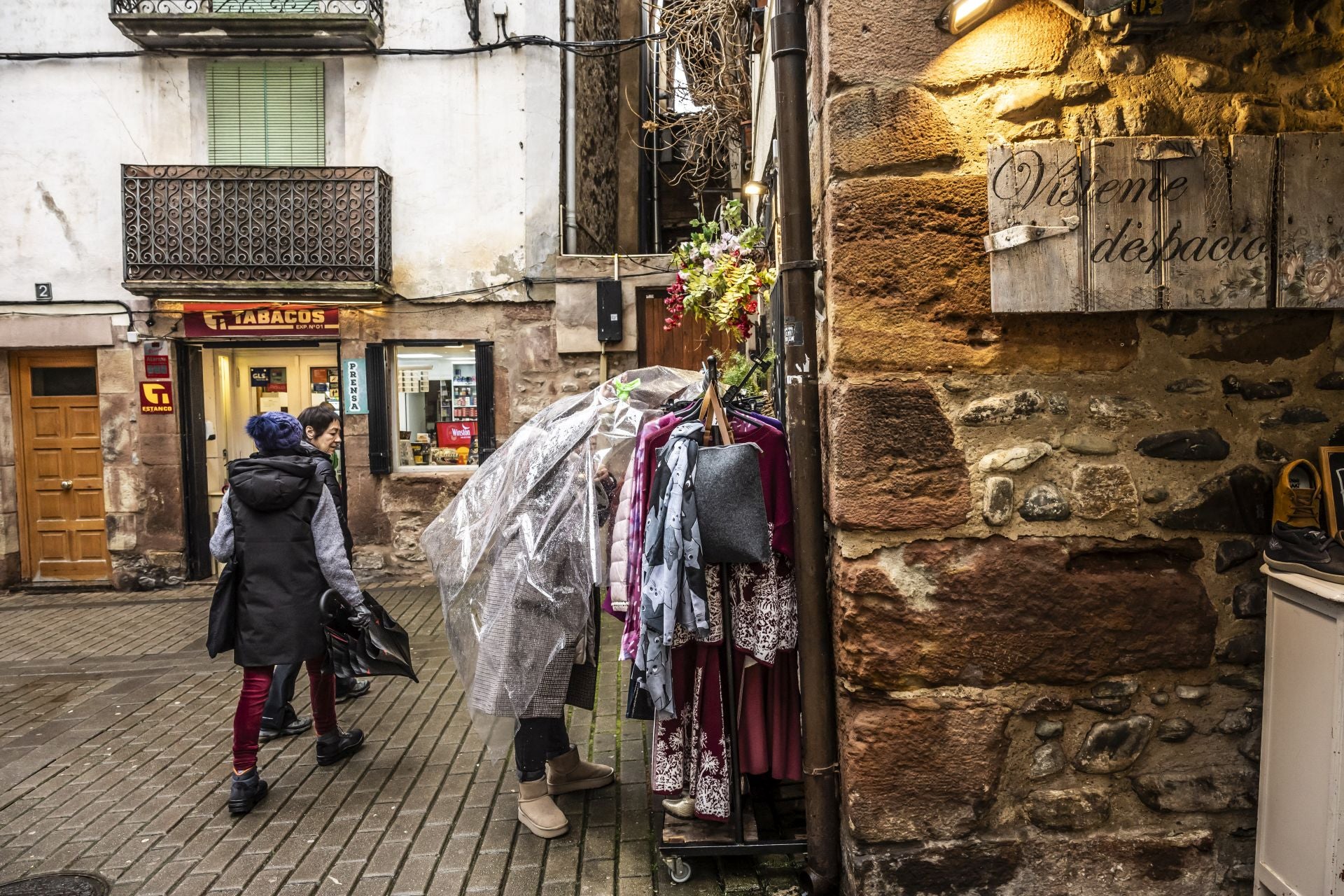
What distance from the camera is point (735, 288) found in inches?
159

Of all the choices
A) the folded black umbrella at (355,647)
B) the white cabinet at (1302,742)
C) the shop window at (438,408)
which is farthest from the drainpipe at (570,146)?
the white cabinet at (1302,742)

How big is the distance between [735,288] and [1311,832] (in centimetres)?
297

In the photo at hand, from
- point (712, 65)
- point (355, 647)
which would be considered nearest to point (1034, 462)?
point (355, 647)

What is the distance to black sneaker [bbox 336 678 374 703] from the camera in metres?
4.84

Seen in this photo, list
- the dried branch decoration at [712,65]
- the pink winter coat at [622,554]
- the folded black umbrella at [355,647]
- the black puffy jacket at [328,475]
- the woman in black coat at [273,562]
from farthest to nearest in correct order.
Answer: the dried branch decoration at [712,65]
the black puffy jacket at [328,475]
the folded black umbrella at [355,647]
the woman in black coat at [273,562]
the pink winter coat at [622,554]

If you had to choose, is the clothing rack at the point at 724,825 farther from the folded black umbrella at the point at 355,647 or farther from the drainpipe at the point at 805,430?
the folded black umbrella at the point at 355,647

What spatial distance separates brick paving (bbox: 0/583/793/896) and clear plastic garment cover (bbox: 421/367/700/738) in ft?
1.11

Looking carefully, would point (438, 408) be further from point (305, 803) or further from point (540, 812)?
point (540, 812)

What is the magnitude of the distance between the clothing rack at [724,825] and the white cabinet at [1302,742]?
4.65 ft

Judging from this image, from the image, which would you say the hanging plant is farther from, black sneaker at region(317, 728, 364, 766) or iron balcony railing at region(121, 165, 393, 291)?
iron balcony railing at region(121, 165, 393, 291)

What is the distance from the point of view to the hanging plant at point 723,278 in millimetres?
4055

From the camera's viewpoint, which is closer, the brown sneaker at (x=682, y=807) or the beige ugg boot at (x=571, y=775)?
the brown sneaker at (x=682, y=807)

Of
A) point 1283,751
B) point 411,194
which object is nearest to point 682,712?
point 1283,751

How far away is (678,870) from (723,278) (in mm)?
2678
